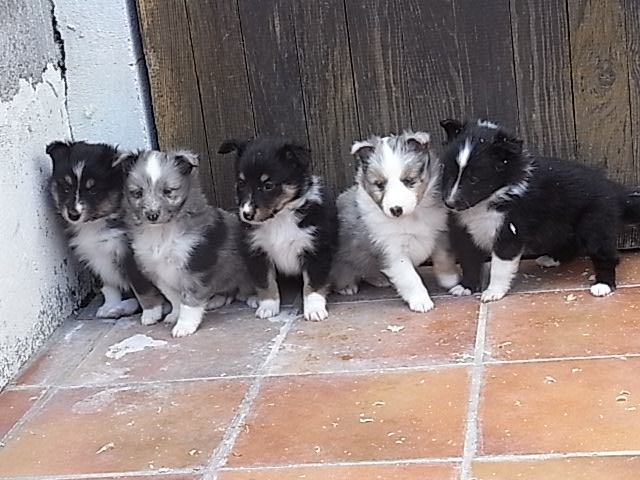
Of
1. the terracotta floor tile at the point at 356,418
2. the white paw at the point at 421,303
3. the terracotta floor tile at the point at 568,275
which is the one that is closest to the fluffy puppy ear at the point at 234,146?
the white paw at the point at 421,303

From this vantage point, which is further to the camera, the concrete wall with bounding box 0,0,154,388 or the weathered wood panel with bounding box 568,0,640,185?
the weathered wood panel with bounding box 568,0,640,185

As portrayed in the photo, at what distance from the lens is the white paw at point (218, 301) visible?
488 cm

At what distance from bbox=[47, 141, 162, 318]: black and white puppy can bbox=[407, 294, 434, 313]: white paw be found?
4.02 ft

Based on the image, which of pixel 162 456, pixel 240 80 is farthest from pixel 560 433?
pixel 240 80

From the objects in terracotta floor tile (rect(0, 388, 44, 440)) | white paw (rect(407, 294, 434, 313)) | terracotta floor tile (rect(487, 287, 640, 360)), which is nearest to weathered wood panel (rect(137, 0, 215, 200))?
white paw (rect(407, 294, 434, 313))

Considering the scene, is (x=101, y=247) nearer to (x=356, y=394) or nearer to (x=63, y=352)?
(x=63, y=352)

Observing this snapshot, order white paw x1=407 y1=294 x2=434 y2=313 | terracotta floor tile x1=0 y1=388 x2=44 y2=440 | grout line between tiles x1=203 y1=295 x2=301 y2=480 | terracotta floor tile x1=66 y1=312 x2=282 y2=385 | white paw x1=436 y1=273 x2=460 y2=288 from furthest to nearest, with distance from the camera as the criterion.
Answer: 1. white paw x1=436 y1=273 x2=460 y2=288
2. white paw x1=407 y1=294 x2=434 y2=313
3. terracotta floor tile x1=66 y1=312 x2=282 y2=385
4. terracotta floor tile x1=0 y1=388 x2=44 y2=440
5. grout line between tiles x1=203 y1=295 x2=301 y2=480

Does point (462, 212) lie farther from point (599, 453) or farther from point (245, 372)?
point (599, 453)

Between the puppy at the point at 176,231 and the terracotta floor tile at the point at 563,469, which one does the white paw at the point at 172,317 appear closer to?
the puppy at the point at 176,231

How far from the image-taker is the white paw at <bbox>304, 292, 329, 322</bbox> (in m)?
4.53

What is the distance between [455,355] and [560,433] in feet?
2.51

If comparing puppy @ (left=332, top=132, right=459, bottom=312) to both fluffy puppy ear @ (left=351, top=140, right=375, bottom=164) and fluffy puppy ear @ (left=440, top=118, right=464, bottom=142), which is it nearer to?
fluffy puppy ear @ (left=351, top=140, right=375, bottom=164)

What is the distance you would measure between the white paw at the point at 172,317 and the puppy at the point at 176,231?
0.08 metres

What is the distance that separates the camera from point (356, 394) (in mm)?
3670
